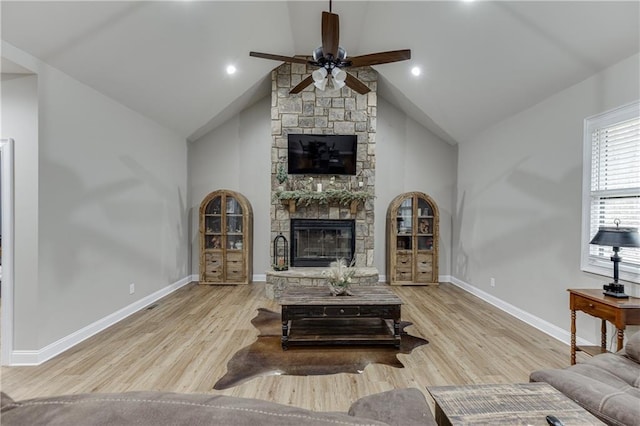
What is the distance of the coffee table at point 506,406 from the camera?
1.22 metres

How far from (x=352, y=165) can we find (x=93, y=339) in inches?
176

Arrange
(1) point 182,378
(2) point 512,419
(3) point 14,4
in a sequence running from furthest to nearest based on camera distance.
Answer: (1) point 182,378 < (3) point 14,4 < (2) point 512,419

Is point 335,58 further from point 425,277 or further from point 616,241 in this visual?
point 425,277

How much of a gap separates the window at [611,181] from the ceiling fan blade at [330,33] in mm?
2719

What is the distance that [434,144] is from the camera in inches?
249

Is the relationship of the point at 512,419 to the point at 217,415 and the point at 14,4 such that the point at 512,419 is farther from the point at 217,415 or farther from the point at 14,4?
the point at 14,4

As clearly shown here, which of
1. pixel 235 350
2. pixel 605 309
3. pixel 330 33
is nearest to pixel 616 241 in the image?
pixel 605 309

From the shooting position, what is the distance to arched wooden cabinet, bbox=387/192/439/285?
5902 mm

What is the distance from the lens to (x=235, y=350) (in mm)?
3154

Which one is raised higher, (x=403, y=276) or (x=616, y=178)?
(x=616, y=178)

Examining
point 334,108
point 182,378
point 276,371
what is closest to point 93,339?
point 182,378

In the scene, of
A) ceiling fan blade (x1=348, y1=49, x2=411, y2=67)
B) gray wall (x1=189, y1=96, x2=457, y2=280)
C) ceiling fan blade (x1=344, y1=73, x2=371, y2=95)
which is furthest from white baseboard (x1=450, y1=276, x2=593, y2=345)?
ceiling fan blade (x1=344, y1=73, x2=371, y2=95)

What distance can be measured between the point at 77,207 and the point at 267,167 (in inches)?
133

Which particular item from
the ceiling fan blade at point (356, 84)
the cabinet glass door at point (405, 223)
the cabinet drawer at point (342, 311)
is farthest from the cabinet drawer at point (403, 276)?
the ceiling fan blade at point (356, 84)
